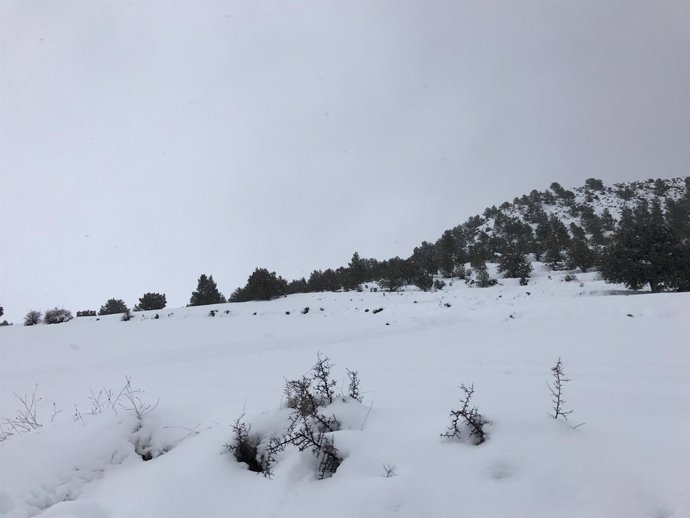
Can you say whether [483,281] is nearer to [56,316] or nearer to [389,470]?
[389,470]

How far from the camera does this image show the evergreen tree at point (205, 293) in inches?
1532

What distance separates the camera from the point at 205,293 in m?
39.0

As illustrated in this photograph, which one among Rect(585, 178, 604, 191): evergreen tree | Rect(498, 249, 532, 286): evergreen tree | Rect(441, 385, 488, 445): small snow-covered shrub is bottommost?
Rect(441, 385, 488, 445): small snow-covered shrub

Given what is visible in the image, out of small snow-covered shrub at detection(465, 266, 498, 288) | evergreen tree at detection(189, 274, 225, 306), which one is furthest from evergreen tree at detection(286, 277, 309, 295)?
small snow-covered shrub at detection(465, 266, 498, 288)

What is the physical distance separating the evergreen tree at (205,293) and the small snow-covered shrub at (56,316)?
1586 cm

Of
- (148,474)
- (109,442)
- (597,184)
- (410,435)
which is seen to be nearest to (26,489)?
(109,442)

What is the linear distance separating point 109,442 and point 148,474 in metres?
0.80

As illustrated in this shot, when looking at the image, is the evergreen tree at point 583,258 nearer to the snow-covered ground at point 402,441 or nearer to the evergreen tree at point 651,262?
the evergreen tree at point 651,262

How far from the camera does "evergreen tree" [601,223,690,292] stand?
64.5 ft

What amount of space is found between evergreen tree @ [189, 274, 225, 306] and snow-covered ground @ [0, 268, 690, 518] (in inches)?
1276

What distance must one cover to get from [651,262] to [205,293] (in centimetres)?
3943

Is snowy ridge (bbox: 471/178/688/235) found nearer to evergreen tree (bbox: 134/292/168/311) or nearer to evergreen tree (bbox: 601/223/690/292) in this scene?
evergreen tree (bbox: 601/223/690/292)

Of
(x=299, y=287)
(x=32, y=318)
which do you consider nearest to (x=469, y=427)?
(x=32, y=318)

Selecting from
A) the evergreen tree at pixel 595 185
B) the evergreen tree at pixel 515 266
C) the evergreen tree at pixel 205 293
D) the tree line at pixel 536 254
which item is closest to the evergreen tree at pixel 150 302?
the tree line at pixel 536 254
